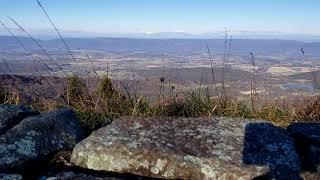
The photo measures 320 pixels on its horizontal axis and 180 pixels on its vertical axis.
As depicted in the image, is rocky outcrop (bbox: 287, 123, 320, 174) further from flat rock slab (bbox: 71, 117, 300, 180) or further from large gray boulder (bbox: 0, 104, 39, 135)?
large gray boulder (bbox: 0, 104, 39, 135)

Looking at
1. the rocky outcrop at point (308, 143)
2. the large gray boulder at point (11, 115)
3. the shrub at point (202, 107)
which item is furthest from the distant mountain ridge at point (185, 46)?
the large gray boulder at point (11, 115)

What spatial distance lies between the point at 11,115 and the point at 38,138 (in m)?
0.61

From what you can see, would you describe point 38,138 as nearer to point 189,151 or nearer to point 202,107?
point 189,151

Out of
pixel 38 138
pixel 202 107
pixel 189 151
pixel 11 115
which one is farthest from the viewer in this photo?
pixel 202 107

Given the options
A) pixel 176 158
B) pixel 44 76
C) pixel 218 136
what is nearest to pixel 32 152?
pixel 176 158

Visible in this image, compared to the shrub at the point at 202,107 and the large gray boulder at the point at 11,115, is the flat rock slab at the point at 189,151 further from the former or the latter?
the shrub at the point at 202,107

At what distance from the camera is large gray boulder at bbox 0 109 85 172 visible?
3.43 metres

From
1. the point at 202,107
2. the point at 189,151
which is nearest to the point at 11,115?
the point at 189,151

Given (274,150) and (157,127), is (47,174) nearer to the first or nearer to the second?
(157,127)

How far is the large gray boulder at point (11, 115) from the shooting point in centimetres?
391

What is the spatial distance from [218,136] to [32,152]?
5.33 ft

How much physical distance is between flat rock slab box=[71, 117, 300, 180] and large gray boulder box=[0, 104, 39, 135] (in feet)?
2.71

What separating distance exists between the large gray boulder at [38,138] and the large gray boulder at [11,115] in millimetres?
150

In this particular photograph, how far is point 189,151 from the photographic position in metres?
3.39
